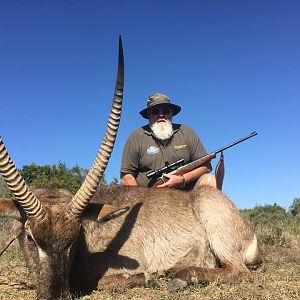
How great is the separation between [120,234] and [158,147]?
11.7 ft

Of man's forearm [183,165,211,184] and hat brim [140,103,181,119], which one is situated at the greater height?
hat brim [140,103,181,119]

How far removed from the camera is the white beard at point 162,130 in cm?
939

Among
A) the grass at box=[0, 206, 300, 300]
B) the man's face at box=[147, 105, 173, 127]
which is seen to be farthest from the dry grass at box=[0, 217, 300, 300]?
the man's face at box=[147, 105, 173, 127]

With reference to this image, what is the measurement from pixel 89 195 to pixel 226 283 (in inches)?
83.1

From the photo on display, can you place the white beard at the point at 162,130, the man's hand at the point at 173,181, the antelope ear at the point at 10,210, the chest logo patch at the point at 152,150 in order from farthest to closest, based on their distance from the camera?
the white beard at the point at 162,130 → the chest logo patch at the point at 152,150 → the man's hand at the point at 173,181 → the antelope ear at the point at 10,210

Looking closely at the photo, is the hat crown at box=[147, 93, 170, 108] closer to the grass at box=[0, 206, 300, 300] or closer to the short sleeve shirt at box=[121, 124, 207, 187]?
the short sleeve shirt at box=[121, 124, 207, 187]

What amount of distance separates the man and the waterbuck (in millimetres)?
2265

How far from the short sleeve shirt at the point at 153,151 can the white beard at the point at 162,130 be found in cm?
12

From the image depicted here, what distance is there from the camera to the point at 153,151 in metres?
9.30

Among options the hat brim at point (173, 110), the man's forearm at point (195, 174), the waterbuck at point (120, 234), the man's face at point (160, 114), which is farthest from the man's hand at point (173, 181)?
the hat brim at point (173, 110)

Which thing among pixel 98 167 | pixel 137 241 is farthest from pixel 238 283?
pixel 98 167

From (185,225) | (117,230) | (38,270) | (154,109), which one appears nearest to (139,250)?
(117,230)

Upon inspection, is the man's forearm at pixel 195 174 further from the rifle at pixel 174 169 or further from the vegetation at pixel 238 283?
the vegetation at pixel 238 283

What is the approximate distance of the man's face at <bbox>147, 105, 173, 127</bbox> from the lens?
31.6ft
